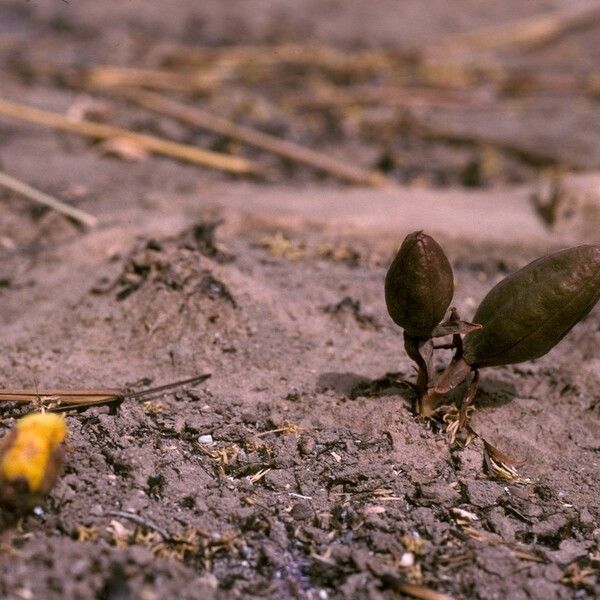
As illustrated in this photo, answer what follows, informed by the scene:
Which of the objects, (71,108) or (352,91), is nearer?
(71,108)

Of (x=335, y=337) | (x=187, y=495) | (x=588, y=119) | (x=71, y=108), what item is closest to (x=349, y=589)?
(x=187, y=495)

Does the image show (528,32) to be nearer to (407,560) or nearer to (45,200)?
(45,200)

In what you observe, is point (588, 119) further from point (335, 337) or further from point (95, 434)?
point (95, 434)

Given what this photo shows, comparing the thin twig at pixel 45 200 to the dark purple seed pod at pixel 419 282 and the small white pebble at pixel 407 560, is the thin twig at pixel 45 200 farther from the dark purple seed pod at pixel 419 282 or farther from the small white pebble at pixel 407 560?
the small white pebble at pixel 407 560

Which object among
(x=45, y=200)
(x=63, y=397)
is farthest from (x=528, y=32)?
(x=63, y=397)

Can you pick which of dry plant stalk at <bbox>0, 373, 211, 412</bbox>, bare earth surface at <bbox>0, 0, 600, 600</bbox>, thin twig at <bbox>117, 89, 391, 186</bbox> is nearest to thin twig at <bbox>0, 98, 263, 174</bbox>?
thin twig at <bbox>117, 89, 391, 186</bbox>

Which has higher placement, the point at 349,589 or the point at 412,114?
the point at 412,114

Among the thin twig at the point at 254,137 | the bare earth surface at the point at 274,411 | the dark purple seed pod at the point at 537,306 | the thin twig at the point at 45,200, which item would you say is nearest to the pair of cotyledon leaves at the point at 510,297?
the dark purple seed pod at the point at 537,306

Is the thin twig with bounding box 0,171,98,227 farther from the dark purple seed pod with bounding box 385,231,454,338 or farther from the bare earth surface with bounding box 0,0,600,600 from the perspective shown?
the dark purple seed pod with bounding box 385,231,454,338
